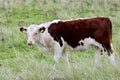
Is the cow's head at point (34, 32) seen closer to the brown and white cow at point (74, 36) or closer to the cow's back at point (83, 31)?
the brown and white cow at point (74, 36)

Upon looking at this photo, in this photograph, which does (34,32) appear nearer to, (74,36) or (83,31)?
(74,36)

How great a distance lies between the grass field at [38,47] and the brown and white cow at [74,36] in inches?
10.3

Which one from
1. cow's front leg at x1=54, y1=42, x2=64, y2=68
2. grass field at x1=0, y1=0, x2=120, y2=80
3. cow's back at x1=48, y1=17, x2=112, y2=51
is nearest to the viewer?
grass field at x1=0, y1=0, x2=120, y2=80

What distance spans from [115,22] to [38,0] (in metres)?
5.65

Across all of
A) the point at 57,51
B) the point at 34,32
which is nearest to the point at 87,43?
the point at 57,51

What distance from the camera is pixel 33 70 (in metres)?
7.10

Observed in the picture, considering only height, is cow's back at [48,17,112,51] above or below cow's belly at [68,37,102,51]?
above

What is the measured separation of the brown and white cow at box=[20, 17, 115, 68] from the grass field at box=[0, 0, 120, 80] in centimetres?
26

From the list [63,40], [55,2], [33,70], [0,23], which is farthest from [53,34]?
[55,2]

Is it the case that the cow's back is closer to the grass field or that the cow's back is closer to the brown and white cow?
the brown and white cow

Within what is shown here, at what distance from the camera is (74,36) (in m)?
9.20

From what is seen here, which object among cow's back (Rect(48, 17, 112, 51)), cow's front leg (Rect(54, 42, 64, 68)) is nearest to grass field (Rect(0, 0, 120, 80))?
cow's front leg (Rect(54, 42, 64, 68))

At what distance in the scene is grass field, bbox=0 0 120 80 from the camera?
6633 mm

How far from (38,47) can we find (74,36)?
136 centimetres
